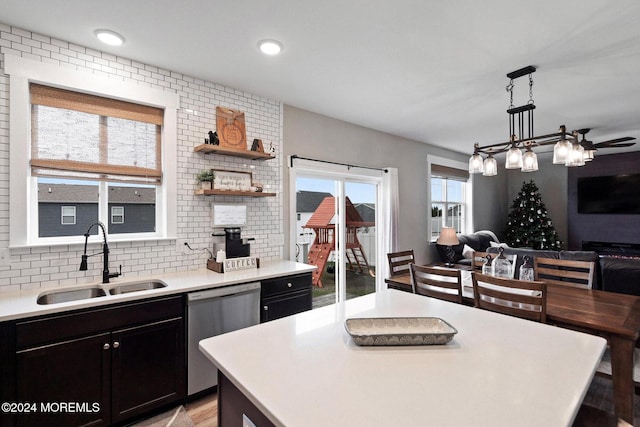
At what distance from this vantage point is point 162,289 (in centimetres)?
223

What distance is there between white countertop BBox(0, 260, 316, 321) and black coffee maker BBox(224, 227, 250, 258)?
0.74ft

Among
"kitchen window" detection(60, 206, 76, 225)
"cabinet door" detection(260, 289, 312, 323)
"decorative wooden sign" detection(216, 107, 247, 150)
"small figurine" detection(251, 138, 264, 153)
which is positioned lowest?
"cabinet door" detection(260, 289, 312, 323)

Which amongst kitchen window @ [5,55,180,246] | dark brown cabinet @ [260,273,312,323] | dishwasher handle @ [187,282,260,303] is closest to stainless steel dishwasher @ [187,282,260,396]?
dishwasher handle @ [187,282,260,303]

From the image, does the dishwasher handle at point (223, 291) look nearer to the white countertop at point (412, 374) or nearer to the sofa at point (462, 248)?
the white countertop at point (412, 374)

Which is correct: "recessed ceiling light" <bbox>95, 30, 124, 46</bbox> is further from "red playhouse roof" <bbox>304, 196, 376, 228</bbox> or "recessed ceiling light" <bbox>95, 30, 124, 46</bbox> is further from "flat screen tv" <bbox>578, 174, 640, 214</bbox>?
"flat screen tv" <bbox>578, 174, 640, 214</bbox>

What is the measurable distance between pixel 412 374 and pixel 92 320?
76.2 inches

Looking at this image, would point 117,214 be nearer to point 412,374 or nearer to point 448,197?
point 412,374

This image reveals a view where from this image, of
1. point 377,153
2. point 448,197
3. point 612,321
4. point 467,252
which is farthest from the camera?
point 448,197

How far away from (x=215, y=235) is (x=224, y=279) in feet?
1.93

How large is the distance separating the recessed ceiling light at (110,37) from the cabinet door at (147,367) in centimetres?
203

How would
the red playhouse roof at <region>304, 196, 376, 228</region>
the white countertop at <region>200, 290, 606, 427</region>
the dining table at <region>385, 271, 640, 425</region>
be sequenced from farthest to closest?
the red playhouse roof at <region>304, 196, 376, 228</region>, the dining table at <region>385, 271, 640, 425</region>, the white countertop at <region>200, 290, 606, 427</region>

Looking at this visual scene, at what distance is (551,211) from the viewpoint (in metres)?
7.41

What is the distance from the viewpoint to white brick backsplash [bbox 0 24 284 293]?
7.14 feet

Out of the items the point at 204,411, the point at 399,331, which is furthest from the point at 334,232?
the point at 399,331
